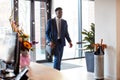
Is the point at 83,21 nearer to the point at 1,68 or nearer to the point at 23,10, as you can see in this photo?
the point at 23,10

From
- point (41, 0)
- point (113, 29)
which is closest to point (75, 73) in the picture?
point (113, 29)

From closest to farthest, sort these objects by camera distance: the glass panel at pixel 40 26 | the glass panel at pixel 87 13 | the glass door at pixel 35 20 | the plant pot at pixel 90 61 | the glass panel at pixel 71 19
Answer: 1. the plant pot at pixel 90 61
2. the glass door at pixel 35 20
3. the glass panel at pixel 40 26
4. the glass panel at pixel 71 19
5. the glass panel at pixel 87 13

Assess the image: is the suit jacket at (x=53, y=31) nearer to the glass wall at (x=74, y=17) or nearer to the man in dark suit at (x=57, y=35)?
the man in dark suit at (x=57, y=35)

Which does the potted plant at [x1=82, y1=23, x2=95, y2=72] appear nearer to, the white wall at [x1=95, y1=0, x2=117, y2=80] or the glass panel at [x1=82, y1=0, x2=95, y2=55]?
the white wall at [x1=95, y1=0, x2=117, y2=80]

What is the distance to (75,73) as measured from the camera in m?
6.70

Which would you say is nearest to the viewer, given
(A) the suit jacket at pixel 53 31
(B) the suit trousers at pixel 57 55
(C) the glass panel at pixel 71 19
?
(B) the suit trousers at pixel 57 55

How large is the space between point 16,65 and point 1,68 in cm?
46

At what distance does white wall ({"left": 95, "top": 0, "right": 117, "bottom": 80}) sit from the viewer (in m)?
5.90

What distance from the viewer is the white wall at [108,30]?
5902 mm

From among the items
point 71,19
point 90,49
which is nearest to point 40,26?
point 71,19

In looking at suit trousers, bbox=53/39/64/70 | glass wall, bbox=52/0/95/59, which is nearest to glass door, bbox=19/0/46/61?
glass wall, bbox=52/0/95/59

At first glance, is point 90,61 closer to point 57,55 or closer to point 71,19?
point 57,55

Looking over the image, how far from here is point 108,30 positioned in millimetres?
6074

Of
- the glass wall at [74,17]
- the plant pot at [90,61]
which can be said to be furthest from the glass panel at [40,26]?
the plant pot at [90,61]
